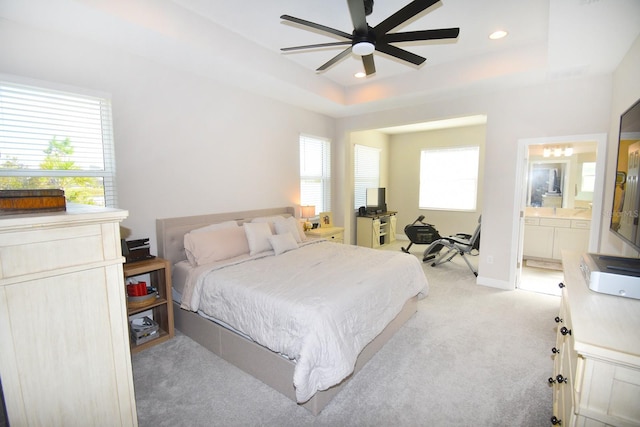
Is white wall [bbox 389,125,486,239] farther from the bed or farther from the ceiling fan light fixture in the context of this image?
the ceiling fan light fixture

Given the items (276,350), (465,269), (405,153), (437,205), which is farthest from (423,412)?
(405,153)

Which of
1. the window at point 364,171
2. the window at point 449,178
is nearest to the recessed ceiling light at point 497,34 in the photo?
the window at point 364,171

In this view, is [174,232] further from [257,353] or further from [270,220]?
[257,353]

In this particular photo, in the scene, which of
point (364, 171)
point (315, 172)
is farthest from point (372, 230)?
point (315, 172)

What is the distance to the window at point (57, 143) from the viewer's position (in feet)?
7.32

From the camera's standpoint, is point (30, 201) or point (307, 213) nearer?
point (30, 201)

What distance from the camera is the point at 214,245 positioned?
3045 mm

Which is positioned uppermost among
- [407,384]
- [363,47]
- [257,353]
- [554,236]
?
[363,47]

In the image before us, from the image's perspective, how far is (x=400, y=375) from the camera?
225cm

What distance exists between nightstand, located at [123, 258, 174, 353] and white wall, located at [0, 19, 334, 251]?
0.47 metres

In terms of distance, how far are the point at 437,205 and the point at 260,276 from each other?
18.5 ft

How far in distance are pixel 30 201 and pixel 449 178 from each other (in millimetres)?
7022

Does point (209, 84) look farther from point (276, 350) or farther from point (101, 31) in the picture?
point (276, 350)

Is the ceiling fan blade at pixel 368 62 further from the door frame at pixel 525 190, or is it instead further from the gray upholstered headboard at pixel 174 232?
the gray upholstered headboard at pixel 174 232
